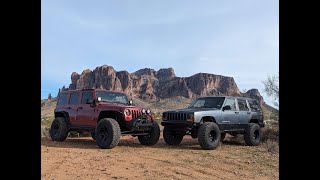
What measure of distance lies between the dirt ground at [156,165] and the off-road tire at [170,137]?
1770 mm

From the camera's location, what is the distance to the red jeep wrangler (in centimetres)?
1041

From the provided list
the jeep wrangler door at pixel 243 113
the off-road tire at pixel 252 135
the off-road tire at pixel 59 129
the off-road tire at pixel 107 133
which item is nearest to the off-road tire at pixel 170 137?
the off-road tire at pixel 107 133

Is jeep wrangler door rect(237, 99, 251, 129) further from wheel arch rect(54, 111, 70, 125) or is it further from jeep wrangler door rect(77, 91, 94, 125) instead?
wheel arch rect(54, 111, 70, 125)

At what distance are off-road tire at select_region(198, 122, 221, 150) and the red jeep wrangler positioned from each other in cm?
189

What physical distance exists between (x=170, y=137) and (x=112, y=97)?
245 cm

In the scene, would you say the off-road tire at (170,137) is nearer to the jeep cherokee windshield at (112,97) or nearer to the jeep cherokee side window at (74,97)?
the jeep cherokee windshield at (112,97)

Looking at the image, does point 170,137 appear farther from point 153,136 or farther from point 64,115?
point 64,115

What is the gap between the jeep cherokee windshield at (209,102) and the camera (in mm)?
11742

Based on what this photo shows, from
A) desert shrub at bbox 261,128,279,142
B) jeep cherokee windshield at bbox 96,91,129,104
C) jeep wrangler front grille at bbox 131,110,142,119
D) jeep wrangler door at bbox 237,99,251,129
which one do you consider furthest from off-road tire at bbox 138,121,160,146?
desert shrub at bbox 261,128,279,142

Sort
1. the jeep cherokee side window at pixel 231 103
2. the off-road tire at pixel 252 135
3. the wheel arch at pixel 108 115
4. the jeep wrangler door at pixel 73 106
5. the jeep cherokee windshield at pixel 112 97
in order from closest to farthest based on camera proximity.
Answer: the wheel arch at pixel 108 115, the jeep cherokee windshield at pixel 112 97, the jeep cherokee side window at pixel 231 103, the jeep wrangler door at pixel 73 106, the off-road tire at pixel 252 135
